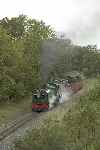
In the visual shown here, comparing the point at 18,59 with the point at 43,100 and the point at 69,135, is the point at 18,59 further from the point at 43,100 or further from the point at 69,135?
the point at 69,135

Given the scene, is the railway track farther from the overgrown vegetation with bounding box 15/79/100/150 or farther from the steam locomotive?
the overgrown vegetation with bounding box 15/79/100/150

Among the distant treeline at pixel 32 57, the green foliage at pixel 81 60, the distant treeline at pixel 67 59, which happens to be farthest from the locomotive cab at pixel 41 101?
the green foliage at pixel 81 60

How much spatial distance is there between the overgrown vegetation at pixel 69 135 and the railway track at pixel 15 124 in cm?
399

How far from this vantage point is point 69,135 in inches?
699

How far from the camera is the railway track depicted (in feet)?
78.2

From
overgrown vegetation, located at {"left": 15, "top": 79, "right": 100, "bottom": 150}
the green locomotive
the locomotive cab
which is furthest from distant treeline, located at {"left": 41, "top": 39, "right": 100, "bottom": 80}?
overgrown vegetation, located at {"left": 15, "top": 79, "right": 100, "bottom": 150}

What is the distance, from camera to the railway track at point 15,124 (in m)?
23.8

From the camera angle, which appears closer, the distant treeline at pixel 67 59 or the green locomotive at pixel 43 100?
the green locomotive at pixel 43 100

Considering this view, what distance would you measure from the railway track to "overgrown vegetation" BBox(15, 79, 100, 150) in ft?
13.1

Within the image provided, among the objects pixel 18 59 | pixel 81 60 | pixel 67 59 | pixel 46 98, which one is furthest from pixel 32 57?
pixel 81 60

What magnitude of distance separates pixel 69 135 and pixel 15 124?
9.90 meters

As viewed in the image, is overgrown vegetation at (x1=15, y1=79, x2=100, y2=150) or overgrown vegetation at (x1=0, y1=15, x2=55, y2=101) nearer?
overgrown vegetation at (x1=15, y1=79, x2=100, y2=150)

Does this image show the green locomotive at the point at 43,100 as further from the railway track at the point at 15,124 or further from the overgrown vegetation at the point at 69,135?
the overgrown vegetation at the point at 69,135

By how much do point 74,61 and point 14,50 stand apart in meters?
28.8
